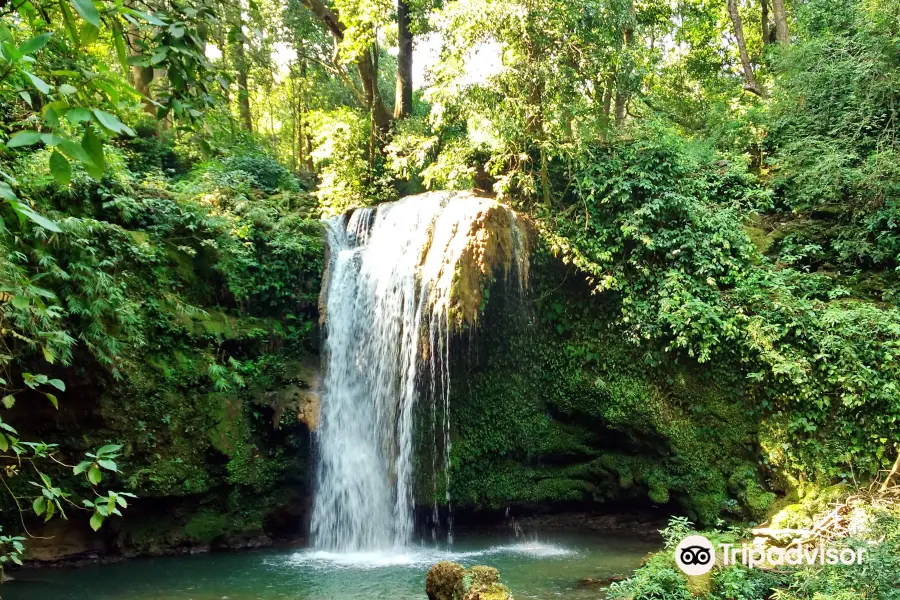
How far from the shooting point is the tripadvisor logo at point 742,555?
5.47 m

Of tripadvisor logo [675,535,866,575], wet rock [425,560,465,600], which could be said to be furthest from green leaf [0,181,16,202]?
Result: tripadvisor logo [675,535,866,575]

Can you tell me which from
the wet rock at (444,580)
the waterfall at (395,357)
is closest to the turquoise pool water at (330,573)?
the waterfall at (395,357)

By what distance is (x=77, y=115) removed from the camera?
4.17ft

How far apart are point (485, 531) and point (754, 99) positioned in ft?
38.3

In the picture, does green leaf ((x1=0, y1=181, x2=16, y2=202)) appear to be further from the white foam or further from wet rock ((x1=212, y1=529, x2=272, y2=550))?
wet rock ((x1=212, y1=529, x2=272, y2=550))

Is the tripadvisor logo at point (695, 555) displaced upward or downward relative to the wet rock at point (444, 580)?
downward

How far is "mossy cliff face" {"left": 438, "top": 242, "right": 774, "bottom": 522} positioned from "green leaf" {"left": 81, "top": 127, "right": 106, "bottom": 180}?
26.9 feet

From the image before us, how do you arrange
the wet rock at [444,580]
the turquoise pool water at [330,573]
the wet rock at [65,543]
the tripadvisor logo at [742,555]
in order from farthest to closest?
the wet rock at [65,543] < the turquoise pool water at [330,573] < the tripadvisor logo at [742,555] < the wet rock at [444,580]

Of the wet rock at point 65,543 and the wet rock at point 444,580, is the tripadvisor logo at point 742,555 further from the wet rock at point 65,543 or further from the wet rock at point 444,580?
the wet rock at point 65,543

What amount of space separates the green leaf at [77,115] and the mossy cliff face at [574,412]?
27.0ft

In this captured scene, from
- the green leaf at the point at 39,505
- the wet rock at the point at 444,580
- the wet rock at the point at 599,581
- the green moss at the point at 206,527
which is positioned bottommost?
the wet rock at the point at 599,581

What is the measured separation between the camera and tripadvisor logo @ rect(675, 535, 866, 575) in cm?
547

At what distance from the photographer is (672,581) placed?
5195 mm

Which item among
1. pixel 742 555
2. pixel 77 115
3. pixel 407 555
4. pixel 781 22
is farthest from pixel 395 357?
pixel 781 22
